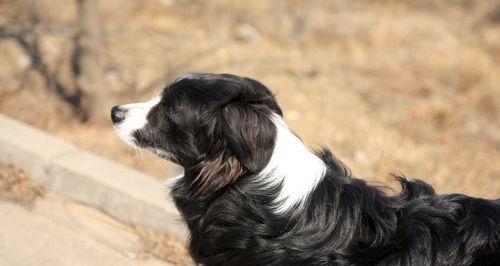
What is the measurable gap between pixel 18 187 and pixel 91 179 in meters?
0.50

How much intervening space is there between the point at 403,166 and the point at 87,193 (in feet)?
9.95

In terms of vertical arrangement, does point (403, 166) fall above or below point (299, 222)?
below

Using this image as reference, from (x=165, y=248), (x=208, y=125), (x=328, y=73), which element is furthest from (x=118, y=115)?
(x=328, y=73)

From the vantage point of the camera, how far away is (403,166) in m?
5.85

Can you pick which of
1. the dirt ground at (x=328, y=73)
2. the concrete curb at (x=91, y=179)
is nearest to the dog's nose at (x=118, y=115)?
the concrete curb at (x=91, y=179)

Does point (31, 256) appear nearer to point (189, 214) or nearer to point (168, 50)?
point (189, 214)

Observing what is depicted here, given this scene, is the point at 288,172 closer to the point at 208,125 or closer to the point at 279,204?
the point at 279,204

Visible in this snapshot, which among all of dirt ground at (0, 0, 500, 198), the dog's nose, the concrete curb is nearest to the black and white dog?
the dog's nose

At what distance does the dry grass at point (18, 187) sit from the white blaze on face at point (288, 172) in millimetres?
2019

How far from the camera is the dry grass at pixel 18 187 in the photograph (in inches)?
157

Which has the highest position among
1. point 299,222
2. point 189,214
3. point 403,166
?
point 299,222

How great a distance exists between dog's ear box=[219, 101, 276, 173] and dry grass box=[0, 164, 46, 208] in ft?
6.40

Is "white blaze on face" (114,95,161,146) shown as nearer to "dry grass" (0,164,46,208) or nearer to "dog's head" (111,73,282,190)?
"dog's head" (111,73,282,190)

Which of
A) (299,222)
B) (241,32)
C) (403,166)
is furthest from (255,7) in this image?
(299,222)
